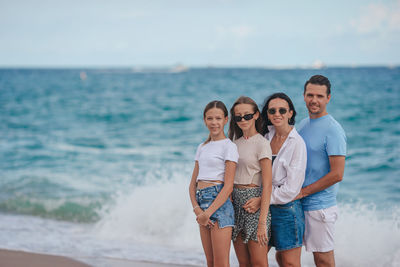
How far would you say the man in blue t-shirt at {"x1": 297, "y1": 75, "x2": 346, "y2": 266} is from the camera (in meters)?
3.02

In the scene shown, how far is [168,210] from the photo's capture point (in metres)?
6.96

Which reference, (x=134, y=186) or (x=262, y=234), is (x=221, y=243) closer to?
(x=262, y=234)

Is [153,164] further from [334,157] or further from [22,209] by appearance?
[334,157]

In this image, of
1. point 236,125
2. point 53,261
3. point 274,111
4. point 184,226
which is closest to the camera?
point 274,111

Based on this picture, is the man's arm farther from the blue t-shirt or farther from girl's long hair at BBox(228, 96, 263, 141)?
girl's long hair at BBox(228, 96, 263, 141)

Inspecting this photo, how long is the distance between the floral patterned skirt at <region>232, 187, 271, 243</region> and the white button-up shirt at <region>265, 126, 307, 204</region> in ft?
0.49

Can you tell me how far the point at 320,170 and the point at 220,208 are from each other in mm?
836

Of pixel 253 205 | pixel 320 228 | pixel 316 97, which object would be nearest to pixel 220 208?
pixel 253 205

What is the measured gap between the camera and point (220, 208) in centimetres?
294

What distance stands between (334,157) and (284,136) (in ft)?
1.32

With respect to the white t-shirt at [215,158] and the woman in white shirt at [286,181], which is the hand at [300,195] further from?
the white t-shirt at [215,158]

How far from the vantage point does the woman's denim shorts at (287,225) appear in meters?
2.95

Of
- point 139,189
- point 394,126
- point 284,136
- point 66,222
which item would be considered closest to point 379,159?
point 394,126

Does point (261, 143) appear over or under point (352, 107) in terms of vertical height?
under
